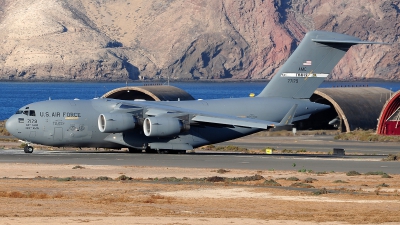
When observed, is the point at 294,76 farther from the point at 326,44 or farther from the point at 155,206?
the point at 155,206

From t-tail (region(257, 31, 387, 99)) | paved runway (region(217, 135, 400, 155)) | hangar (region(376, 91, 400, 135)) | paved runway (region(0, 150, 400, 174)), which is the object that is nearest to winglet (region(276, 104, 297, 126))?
paved runway (region(0, 150, 400, 174))

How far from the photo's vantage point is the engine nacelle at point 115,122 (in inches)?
1700

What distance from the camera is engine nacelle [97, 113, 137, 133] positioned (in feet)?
142

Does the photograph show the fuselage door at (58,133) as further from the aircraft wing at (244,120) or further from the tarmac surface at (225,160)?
the aircraft wing at (244,120)

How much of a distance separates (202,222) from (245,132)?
27246mm

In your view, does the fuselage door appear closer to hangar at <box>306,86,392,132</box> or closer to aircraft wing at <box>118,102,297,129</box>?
aircraft wing at <box>118,102,297,129</box>

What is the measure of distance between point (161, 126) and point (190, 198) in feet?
63.8

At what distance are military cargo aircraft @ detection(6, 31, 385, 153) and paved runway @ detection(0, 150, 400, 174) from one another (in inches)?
37.9

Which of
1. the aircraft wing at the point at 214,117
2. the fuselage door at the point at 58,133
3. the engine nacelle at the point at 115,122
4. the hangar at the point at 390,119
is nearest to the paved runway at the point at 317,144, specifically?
the hangar at the point at 390,119

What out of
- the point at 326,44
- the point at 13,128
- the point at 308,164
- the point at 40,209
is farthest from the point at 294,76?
the point at 40,209

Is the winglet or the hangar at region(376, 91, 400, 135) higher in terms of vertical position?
the winglet

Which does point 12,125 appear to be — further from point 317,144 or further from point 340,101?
point 340,101

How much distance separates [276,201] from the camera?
23.8 metres

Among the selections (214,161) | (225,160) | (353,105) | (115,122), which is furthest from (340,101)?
(214,161)
